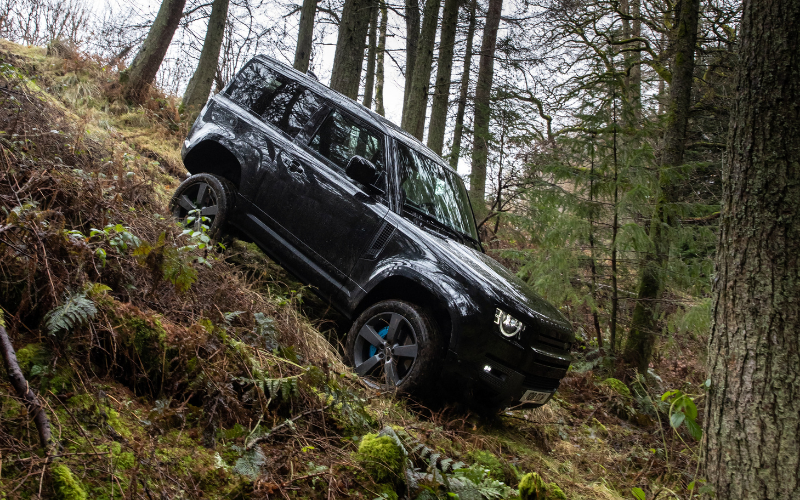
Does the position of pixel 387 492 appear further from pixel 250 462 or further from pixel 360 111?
pixel 360 111

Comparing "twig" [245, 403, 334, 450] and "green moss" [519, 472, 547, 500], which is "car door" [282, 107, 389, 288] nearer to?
"twig" [245, 403, 334, 450]

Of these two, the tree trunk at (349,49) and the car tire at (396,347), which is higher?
the tree trunk at (349,49)

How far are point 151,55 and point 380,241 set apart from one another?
836cm

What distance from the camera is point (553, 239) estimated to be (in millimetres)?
7316

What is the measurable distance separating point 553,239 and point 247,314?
478 centimetres

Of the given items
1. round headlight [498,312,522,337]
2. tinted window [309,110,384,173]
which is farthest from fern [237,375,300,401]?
tinted window [309,110,384,173]

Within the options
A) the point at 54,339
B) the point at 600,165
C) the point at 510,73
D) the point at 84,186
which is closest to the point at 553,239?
the point at 600,165

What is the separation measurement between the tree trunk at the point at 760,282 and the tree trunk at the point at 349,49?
7.37 metres

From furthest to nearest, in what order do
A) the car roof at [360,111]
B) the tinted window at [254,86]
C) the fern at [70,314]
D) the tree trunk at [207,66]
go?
the tree trunk at [207,66] < the tinted window at [254,86] < the car roof at [360,111] < the fern at [70,314]

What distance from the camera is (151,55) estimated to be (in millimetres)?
10500

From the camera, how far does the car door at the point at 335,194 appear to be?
4770mm

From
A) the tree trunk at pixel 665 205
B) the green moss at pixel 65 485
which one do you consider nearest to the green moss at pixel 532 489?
the green moss at pixel 65 485

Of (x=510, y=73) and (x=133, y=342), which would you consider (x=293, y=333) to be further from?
(x=510, y=73)

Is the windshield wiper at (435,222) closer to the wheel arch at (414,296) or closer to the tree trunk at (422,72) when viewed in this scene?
the wheel arch at (414,296)
